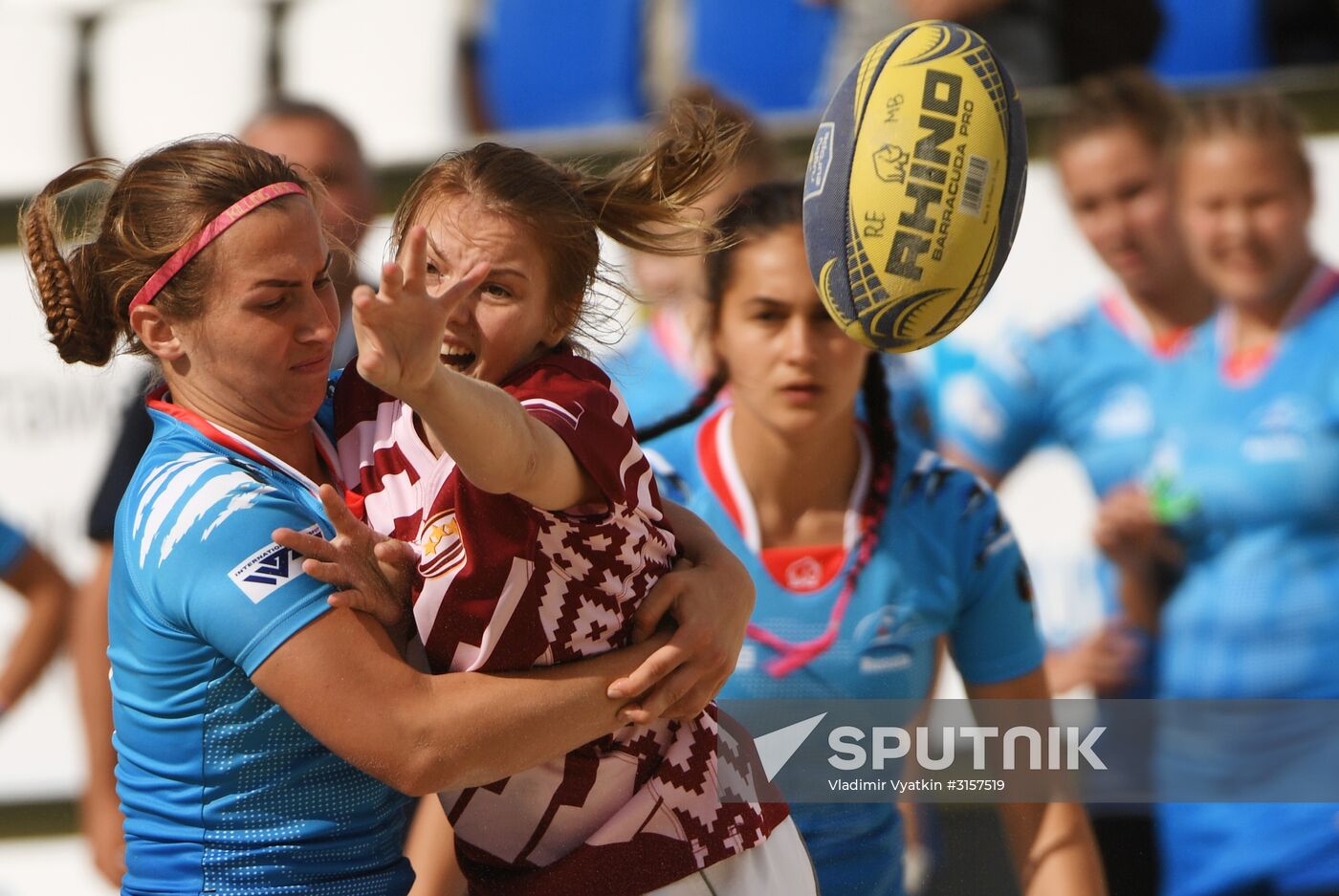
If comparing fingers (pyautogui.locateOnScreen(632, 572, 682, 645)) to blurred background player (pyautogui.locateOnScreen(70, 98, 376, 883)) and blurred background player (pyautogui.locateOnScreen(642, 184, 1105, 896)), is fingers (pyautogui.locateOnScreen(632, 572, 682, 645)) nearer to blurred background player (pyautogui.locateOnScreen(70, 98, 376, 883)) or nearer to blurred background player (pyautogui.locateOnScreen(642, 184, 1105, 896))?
blurred background player (pyautogui.locateOnScreen(642, 184, 1105, 896))

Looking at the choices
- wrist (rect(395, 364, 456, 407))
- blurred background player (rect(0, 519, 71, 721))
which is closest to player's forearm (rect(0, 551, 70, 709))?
blurred background player (rect(0, 519, 71, 721))

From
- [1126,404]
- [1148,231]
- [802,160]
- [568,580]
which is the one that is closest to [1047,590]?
[1126,404]

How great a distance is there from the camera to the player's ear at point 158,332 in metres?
2.13

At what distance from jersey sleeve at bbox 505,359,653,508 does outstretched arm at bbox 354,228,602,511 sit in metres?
0.08

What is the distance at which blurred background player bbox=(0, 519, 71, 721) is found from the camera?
4.52 meters

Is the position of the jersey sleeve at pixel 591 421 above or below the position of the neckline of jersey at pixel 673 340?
above

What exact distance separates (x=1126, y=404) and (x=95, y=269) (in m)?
3.26

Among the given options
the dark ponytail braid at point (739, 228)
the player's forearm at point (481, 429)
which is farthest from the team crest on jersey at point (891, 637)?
the player's forearm at point (481, 429)

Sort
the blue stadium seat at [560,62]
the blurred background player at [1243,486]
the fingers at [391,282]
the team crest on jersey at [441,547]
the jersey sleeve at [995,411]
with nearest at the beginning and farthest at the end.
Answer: the fingers at [391,282] → the team crest on jersey at [441,547] → the blurred background player at [1243,486] → the jersey sleeve at [995,411] → the blue stadium seat at [560,62]

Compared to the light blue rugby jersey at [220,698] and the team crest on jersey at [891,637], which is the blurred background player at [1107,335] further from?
the light blue rugby jersey at [220,698]

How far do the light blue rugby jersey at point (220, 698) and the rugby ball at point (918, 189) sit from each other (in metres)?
0.94

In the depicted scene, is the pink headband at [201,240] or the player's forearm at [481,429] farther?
the pink headband at [201,240]

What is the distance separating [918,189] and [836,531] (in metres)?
0.91

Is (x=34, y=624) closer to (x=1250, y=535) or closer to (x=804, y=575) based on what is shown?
(x=804, y=575)
